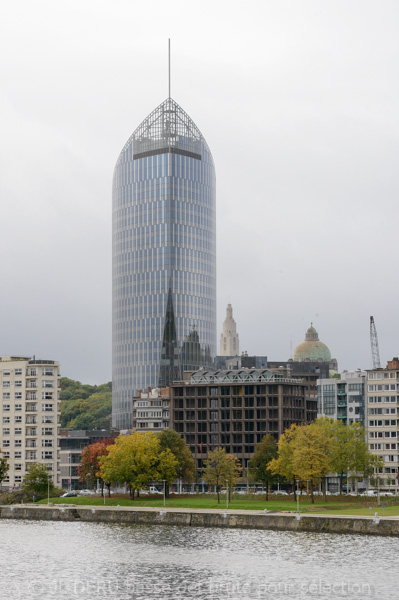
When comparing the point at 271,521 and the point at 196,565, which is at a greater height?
the point at 271,521

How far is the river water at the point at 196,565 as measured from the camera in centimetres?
11875

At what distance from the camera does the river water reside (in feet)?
390

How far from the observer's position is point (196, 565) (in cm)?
13925

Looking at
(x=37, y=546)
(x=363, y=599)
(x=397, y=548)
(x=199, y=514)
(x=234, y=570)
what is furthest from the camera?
(x=199, y=514)

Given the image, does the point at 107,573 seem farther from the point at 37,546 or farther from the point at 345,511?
the point at 345,511

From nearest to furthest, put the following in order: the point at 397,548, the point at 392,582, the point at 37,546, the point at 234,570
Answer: the point at 392,582, the point at 234,570, the point at 397,548, the point at 37,546

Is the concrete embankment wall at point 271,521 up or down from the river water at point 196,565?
up

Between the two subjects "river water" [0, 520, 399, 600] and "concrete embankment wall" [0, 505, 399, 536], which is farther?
"concrete embankment wall" [0, 505, 399, 536]

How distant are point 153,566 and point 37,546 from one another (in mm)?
32844

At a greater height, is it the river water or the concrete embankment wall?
the concrete embankment wall

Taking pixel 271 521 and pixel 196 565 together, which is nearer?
pixel 196 565

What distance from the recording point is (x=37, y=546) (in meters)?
166

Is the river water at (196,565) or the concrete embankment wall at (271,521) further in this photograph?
the concrete embankment wall at (271,521)

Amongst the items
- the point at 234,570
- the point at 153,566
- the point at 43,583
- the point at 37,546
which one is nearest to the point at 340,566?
the point at 234,570
